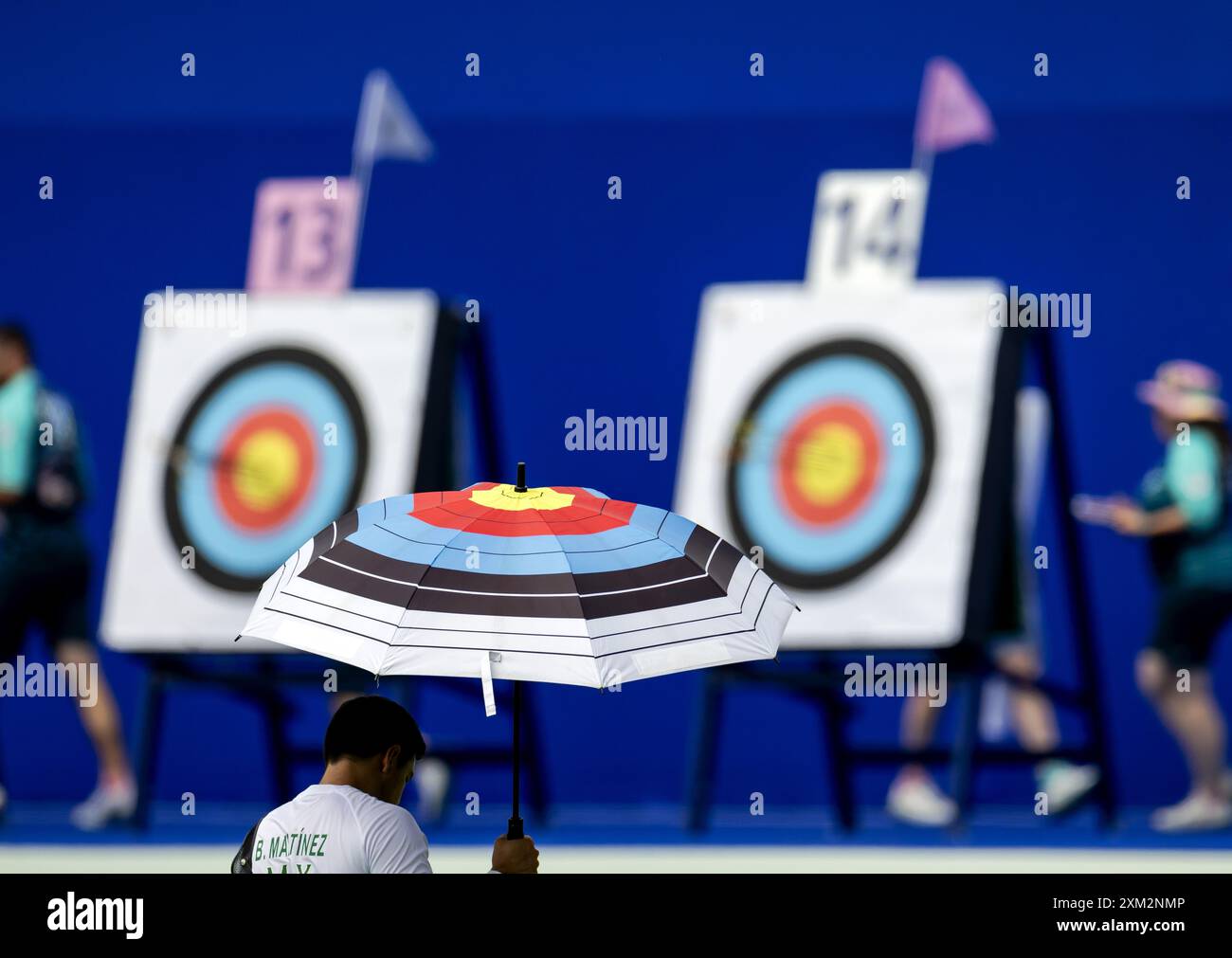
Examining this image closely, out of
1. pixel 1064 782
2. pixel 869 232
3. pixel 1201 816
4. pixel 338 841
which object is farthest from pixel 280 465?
pixel 338 841

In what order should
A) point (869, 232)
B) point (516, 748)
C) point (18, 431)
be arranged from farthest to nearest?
1. point (869, 232)
2. point (18, 431)
3. point (516, 748)

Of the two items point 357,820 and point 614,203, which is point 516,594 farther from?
point 614,203

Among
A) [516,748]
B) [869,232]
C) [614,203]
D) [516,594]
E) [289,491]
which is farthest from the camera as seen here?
[614,203]

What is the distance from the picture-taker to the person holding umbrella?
2230 millimetres

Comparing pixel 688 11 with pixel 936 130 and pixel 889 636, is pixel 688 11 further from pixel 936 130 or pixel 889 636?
pixel 889 636

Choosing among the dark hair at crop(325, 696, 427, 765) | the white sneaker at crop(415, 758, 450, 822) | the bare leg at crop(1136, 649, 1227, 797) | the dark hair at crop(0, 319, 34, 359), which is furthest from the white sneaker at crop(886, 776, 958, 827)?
the dark hair at crop(325, 696, 427, 765)

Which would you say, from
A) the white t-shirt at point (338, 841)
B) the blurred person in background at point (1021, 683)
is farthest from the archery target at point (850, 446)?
the white t-shirt at point (338, 841)

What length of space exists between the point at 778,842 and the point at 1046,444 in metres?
1.88

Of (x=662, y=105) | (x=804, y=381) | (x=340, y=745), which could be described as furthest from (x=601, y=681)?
(x=662, y=105)

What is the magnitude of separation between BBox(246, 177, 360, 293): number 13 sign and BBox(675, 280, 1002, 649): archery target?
4.04 ft

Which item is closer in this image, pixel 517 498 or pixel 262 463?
pixel 517 498

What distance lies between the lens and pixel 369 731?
2.35m

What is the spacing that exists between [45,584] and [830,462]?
2338 millimetres

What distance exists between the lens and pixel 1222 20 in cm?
687
